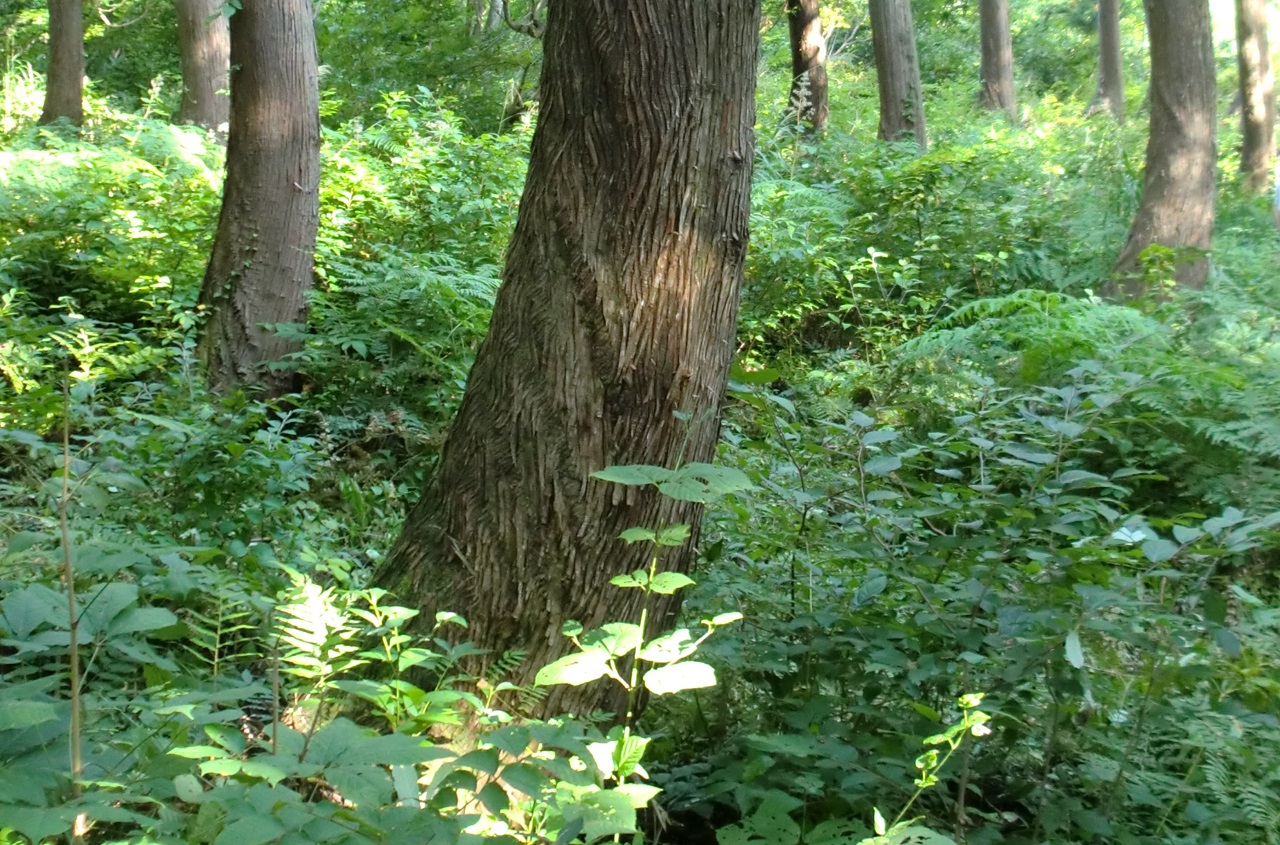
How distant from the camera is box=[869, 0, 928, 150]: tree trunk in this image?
39.6 feet

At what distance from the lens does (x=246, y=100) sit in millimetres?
6207

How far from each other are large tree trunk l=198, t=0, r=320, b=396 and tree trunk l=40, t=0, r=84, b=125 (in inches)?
292

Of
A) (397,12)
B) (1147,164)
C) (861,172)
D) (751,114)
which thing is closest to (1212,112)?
(1147,164)

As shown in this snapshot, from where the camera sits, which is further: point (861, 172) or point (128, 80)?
point (128, 80)

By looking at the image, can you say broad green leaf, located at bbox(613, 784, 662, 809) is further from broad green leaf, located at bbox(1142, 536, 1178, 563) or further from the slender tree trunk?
the slender tree trunk

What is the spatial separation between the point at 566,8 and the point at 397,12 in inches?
610

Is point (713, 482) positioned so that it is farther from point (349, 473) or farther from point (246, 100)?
point (246, 100)

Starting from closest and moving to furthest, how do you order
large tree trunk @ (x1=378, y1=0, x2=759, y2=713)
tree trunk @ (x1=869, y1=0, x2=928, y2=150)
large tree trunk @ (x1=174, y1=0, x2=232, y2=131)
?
large tree trunk @ (x1=378, y1=0, x2=759, y2=713), large tree trunk @ (x1=174, y1=0, x2=232, y2=131), tree trunk @ (x1=869, y1=0, x2=928, y2=150)

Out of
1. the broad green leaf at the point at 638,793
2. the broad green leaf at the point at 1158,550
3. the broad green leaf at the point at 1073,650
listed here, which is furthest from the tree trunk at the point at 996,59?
the broad green leaf at the point at 638,793

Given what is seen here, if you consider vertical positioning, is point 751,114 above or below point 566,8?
below

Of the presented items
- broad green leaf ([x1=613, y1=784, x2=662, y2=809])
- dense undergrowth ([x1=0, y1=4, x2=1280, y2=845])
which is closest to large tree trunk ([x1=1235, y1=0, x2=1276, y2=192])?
dense undergrowth ([x1=0, y1=4, x2=1280, y2=845])

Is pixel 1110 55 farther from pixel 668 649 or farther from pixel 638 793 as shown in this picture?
pixel 638 793

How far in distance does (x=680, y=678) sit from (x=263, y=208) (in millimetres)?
5191

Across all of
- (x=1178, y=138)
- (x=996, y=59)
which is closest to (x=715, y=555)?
(x=1178, y=138)
